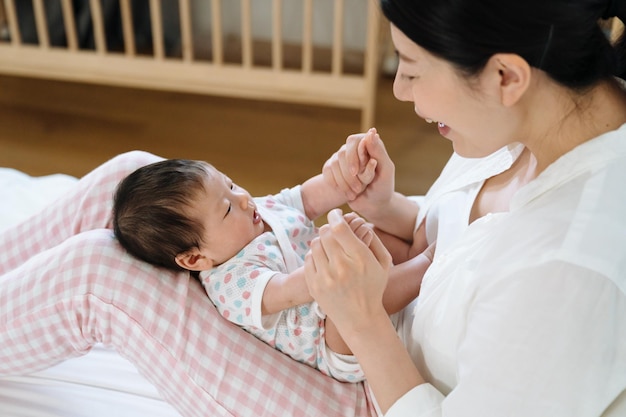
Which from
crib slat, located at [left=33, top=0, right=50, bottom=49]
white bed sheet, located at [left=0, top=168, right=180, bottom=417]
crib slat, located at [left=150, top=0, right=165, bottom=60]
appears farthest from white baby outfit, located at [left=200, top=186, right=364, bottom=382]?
crib slat, located at [left=33, top=0, right=50, bottom=49]

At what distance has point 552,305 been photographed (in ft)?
2.51

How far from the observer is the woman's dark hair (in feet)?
2.45

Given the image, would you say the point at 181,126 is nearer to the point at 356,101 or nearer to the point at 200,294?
the point at 356,101

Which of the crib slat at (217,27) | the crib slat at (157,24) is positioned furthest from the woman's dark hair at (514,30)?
the crib slat at (157,24)

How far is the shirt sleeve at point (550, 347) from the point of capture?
760 mm

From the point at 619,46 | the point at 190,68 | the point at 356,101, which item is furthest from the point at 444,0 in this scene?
the point at 190,68

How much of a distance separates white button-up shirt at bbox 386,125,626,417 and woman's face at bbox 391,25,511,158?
0.09 metres

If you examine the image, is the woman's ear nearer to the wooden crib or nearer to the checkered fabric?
the checkered fabric

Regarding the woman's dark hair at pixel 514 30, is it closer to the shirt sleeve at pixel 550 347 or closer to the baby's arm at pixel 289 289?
the shirt sleeve at pixel 550 347

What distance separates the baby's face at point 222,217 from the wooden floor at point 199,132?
1251 mm

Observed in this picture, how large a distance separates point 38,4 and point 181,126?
2.33ft

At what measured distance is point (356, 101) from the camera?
247cm

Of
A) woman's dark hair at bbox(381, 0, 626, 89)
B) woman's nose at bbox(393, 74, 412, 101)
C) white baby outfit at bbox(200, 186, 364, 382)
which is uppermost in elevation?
woman's dark hair at bbox(381, 0, 626, 89)

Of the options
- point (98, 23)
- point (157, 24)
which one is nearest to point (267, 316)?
point (157, 24)
